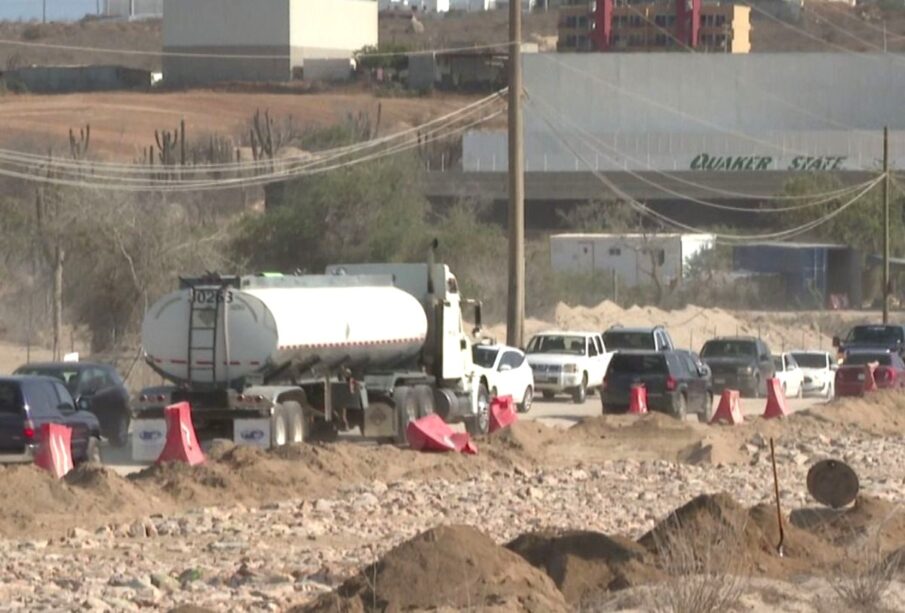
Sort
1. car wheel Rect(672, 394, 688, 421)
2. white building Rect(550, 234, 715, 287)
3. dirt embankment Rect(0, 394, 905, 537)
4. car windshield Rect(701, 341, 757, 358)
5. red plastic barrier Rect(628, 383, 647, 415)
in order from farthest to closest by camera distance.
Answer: white building Rect(550, 234, 715, 287), car windshield Rect(701, 341, 757, 358), car wheel Rect(672, 394, 688, 421), red plastic barrier Rect(628, 383, 647, 415), dirt embankment Rect(0, 394, 905, 537)

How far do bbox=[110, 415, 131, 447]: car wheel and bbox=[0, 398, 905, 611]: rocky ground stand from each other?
5.86m

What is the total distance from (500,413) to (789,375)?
16394 mm

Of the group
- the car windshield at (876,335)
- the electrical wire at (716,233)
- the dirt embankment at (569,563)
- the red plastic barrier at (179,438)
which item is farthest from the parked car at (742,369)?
the electrical wire at (716,233)

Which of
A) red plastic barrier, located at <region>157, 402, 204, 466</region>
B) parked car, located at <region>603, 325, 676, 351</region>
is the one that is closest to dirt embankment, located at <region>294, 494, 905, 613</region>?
red plastic barrier, located at <region>157, 402, 204, 466</region>

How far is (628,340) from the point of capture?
4753cm

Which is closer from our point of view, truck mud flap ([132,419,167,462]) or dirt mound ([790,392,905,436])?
truck mud flap ([132,419,167,462])

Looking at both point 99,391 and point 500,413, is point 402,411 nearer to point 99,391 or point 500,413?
point 500,413

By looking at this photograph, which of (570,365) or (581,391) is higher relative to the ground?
(570,365)

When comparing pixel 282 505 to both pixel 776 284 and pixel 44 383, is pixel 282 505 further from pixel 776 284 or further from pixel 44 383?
pixel 776 284

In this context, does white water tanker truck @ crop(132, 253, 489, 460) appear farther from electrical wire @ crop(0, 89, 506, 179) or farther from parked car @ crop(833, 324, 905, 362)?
electrical wire @ crop(0, 89, 506, 179)

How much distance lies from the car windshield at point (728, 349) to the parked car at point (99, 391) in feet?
65.6

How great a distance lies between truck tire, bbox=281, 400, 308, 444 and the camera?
98.2ft

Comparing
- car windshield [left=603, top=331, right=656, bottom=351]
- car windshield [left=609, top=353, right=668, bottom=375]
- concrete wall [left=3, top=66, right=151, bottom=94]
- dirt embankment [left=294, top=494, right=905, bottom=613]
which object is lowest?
car windshield [left=603, top=331, right=656, bottom=351]

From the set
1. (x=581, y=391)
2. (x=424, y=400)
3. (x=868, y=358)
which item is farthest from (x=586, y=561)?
(x=868, y=358)
